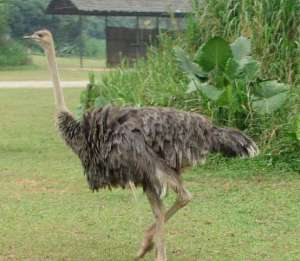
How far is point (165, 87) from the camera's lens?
9.95 metres

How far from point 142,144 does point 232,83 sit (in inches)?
145

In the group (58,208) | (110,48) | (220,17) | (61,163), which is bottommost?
(110,48)

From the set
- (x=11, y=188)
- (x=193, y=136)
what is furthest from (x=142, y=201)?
(x=193, y=136)

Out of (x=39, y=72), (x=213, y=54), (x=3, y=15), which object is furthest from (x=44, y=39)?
(x=3, y=15)

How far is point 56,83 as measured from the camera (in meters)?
6.08

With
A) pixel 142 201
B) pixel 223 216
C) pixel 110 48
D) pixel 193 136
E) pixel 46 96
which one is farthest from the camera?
pixel 110 48

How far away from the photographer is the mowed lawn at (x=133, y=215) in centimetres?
579

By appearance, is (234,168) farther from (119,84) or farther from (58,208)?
(119,84)

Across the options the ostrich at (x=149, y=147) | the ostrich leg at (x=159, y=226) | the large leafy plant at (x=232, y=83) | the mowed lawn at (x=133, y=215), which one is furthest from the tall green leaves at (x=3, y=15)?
the ostrich leg at (x=159, y=226)

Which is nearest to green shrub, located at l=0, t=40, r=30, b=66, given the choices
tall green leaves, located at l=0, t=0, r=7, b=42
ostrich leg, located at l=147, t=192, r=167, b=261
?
tall green leaves, located at l=0, t=0, r=7, b=42

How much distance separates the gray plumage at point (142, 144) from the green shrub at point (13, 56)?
25416 mm

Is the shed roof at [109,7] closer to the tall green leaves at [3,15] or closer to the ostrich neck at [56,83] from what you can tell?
the tall green leaves at [3,15]

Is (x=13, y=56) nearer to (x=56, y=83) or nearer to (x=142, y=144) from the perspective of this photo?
(x=56, y=83)

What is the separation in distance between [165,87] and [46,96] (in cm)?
890
